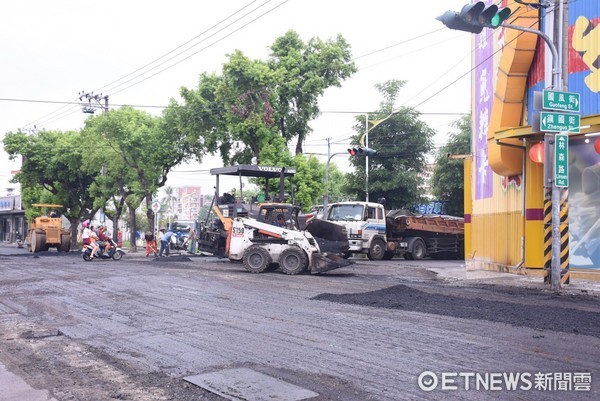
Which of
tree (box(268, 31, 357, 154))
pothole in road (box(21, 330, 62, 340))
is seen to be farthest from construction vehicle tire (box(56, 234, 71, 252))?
pothole in road (box(21, 330, 62, 340))

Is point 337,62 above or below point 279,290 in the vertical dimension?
above

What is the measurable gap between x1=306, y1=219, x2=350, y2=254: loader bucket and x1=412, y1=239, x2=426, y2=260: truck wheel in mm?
9470

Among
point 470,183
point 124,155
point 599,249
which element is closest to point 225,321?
point 599,249

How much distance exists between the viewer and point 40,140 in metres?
44.7

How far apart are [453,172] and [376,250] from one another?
43.5 ft

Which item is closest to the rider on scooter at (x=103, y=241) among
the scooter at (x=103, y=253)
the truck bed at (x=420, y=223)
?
the scooter at (x=103, y=253)

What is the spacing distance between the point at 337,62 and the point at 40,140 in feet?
84.2

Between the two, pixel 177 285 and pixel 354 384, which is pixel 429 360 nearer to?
pixel 354 384

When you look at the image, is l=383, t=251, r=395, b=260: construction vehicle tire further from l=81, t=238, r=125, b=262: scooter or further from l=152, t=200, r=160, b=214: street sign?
l=152, t=200, r=160, b=214: street sign

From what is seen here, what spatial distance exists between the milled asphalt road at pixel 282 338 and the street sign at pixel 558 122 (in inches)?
147

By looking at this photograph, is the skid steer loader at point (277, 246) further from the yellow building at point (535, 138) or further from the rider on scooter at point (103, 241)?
the rider on scooter at point (103, 241)

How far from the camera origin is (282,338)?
8047 mm

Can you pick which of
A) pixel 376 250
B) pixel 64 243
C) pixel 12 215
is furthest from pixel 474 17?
pixel 12 215

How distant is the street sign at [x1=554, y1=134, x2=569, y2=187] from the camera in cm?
1389
